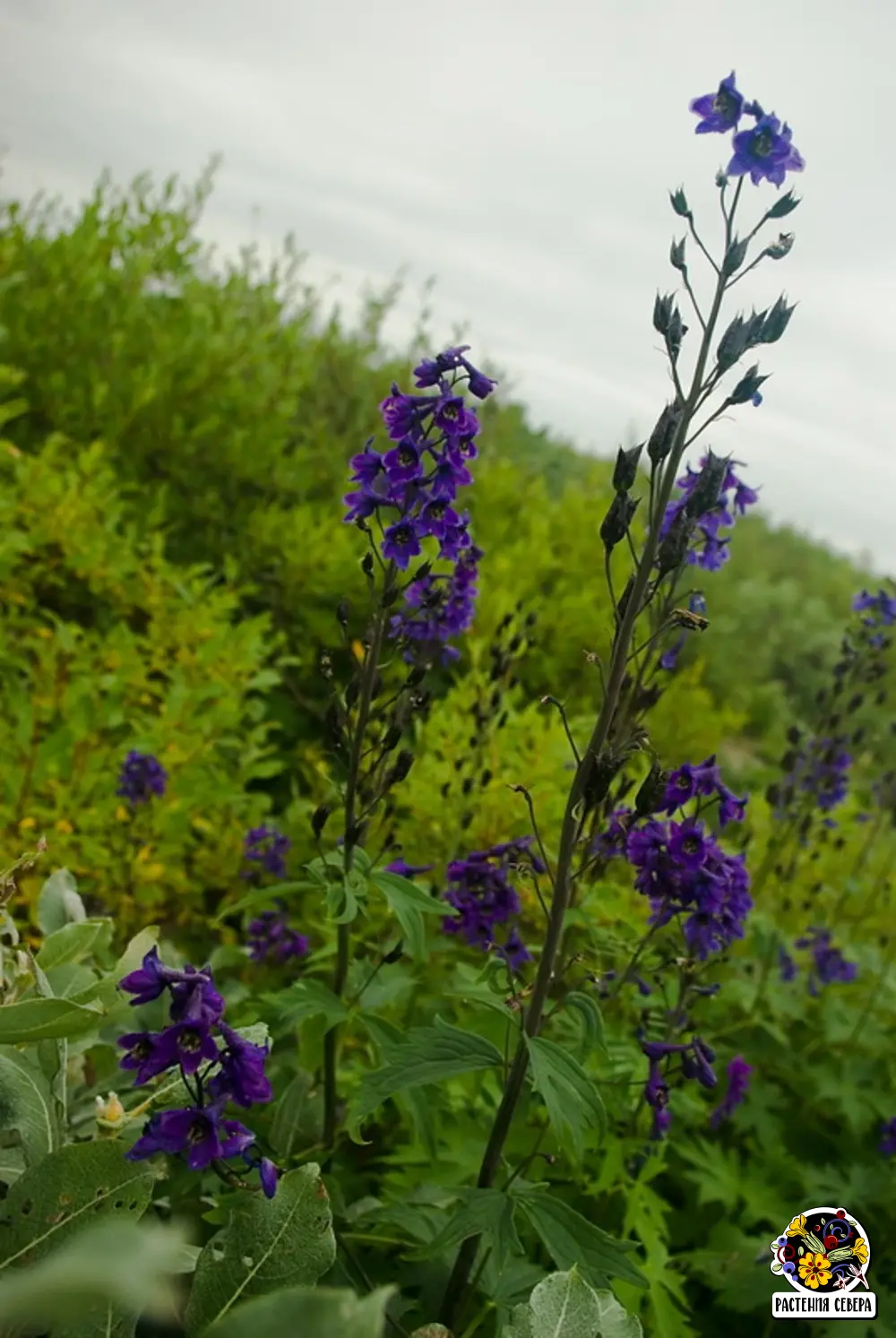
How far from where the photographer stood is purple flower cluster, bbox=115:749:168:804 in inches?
105

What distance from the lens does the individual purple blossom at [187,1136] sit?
118 centimetres

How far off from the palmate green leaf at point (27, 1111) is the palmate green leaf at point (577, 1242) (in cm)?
65

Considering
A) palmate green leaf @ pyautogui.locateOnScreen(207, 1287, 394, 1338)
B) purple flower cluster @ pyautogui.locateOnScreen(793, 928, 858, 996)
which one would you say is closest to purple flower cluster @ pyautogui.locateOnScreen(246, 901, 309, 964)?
purple flower cluster @ pyautogui.locateOnScreen(793, 928, 858, 996)

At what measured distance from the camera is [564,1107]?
4.37 feet

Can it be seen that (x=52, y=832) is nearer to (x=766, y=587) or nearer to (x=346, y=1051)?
(x=346, y=1051)

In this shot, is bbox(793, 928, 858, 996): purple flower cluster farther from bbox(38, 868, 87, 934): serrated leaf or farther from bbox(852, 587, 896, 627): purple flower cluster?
bbox(38, 868, 87, 934): serrated leaf

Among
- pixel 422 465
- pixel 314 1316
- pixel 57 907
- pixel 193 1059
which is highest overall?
pixel 422 465

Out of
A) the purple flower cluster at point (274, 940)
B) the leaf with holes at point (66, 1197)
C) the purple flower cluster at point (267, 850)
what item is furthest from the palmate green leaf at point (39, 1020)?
the purple flower cluster at point (267, 850)

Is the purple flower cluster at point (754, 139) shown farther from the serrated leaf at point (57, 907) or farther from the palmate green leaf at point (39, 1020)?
the serrated leaf at point (57, 907)

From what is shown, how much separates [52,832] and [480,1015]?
1254mm

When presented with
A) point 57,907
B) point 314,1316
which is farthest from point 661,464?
point 57,907

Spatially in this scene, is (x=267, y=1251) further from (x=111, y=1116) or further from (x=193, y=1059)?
(x=111, y=1116)

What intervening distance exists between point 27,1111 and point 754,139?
64.9 inches

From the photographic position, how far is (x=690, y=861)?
67.9 inches
